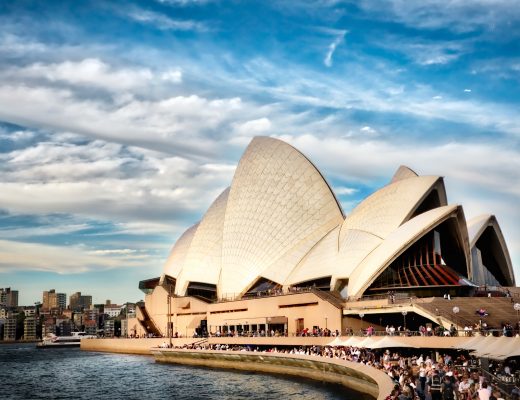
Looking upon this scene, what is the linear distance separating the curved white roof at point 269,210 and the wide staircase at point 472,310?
15.7 metres

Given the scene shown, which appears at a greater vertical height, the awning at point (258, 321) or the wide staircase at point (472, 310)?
the wide staircase at point (472, 310)

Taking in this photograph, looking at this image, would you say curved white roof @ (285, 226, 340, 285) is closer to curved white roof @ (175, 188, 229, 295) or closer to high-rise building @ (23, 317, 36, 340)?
curved white roof @ (175, 188, 229, 295)

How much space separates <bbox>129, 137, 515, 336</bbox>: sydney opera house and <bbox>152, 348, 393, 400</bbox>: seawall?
17.8 ft

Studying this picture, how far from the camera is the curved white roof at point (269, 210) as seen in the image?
53.0 m

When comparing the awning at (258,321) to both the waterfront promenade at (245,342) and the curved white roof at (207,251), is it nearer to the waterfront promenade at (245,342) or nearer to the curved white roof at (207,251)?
the waterfront promenade at (245,342)

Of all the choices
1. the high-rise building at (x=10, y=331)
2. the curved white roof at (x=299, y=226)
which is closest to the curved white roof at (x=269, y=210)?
the curved white roof at (x=299, y=226)

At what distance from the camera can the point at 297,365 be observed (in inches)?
1451

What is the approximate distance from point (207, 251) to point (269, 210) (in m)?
12.3

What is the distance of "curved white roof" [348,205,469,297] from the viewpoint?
41188 millimetres

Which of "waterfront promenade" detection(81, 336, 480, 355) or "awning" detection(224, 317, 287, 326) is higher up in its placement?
"awning" detection(224, 317, 287, 326)

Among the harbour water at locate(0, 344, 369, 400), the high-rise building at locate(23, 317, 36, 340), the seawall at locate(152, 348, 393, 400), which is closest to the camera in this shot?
the seawall at locate(152, 348, 393, 400)

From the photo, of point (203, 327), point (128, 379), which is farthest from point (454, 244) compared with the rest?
point (203, 327)

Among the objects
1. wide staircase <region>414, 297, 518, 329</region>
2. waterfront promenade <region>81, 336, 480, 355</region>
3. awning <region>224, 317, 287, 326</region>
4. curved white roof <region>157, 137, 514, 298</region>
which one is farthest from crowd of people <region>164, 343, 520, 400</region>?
awning <region>224, 317, 287, 326</region>

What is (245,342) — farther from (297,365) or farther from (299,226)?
(297,365)
